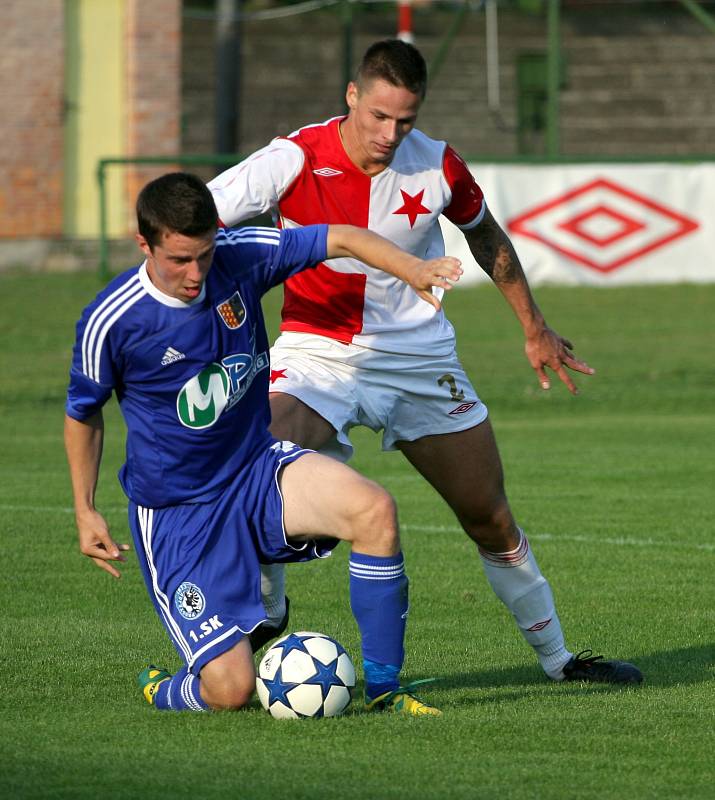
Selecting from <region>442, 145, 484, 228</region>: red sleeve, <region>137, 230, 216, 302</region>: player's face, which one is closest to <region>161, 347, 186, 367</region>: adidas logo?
<region>137, 230, 216, 302</region>: player's face

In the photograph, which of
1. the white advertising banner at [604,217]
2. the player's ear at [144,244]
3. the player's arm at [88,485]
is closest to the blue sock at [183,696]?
the player's arm at [88,485]

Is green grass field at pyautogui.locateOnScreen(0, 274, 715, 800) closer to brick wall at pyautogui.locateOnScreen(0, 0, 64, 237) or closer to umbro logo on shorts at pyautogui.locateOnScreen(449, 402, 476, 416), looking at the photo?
umbro logo on shorts at pyautogui.locateOnScreen(449, 402, 476, 416)

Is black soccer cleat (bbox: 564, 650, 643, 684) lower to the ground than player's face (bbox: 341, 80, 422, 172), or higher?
lower

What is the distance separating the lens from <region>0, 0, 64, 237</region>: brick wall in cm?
2528

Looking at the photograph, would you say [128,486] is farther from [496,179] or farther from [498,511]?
[496,179]

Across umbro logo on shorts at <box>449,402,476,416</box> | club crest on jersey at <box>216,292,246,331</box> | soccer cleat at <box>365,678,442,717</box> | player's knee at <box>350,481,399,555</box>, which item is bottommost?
soccer cleat at <box>365,678,442,717</box>

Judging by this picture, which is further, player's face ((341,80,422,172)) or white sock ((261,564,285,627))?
white sock ((261,564,285,627))

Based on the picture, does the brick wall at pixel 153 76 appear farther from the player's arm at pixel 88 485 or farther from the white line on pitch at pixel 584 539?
the player's arm at pixel 88 485

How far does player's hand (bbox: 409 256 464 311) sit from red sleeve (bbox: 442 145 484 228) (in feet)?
4.46

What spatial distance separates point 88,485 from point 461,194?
78.5 inches

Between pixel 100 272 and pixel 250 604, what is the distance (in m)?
18.2

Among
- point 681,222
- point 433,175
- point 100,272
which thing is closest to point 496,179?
point 681,222

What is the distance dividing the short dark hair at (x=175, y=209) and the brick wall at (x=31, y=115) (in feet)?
67.9

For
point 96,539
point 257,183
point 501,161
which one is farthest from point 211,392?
point 501,161
